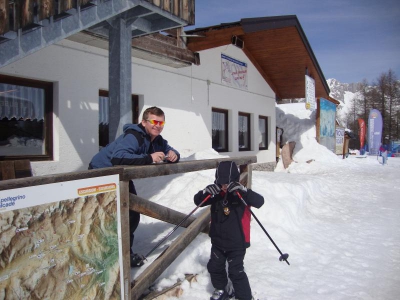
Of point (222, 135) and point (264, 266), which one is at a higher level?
point (222, 135)

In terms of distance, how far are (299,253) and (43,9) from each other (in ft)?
14.3

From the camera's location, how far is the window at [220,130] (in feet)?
38.5

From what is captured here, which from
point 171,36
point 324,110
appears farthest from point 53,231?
point 324,110

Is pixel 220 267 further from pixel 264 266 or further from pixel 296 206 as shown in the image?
pixel 296 206

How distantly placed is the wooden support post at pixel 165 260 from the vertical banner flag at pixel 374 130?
23153 mm

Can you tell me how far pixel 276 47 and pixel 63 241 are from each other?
37.9ft

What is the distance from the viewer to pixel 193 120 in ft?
33.2

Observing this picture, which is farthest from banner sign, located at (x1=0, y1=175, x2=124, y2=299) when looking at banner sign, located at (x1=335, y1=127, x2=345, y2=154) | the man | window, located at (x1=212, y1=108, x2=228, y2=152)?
banner sign, located at (x1=335, y1=127, x2=345, y2=154)

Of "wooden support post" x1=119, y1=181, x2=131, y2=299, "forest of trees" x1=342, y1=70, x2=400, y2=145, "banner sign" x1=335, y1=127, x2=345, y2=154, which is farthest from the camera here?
"forest of trees" x1=342, y1=70, x2=400, y2=145

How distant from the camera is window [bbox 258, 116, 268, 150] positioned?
1490 cm

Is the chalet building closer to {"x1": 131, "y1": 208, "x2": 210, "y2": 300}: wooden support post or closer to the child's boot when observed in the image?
{"x1": 131, "y1": 208, "x2": 210, "y2": 300}: wooden support post

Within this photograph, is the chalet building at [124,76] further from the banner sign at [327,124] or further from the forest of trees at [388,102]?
the forest of trees at [388,102]

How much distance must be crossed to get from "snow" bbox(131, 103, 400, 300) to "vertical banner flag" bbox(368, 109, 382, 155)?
15.6 meters

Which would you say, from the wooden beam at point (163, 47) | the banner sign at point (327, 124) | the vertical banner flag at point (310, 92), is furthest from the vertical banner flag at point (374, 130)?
the wooden beam at point (163, 47)
